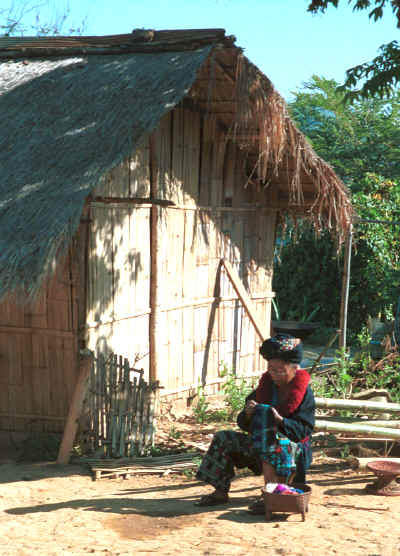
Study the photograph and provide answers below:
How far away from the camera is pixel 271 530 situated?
439 centimetres

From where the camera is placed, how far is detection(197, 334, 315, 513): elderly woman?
4.59 metres

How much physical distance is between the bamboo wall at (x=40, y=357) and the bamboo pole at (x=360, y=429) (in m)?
2.23

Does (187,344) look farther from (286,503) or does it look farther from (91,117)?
(286,503)

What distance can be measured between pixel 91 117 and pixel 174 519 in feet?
12.8

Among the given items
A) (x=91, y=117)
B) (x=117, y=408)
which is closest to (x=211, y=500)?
(x=117, y=408)

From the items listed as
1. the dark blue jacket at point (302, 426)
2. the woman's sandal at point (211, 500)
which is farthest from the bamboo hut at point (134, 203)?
the dark blue jacket at point (302, 426)

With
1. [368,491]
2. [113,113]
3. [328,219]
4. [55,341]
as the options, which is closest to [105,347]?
[55,341]

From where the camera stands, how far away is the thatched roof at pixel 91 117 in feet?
18.1

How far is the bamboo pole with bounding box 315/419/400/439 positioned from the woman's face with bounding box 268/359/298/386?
0.96 m

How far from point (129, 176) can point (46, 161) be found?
0.89m

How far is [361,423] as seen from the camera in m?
5.89

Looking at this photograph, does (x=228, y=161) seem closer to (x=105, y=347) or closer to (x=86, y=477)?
(x=105, y=347)

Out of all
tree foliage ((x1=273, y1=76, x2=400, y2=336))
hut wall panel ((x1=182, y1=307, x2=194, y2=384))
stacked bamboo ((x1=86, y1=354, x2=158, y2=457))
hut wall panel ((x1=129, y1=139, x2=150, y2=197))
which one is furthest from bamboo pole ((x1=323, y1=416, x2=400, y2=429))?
tree foliage ((x1=273, y1=76, x2=400, y2=336))

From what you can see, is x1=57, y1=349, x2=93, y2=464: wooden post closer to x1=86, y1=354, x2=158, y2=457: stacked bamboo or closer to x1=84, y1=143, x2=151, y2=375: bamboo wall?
x1=86, y1=354, x2=158, y2=457: stacked bamboo
